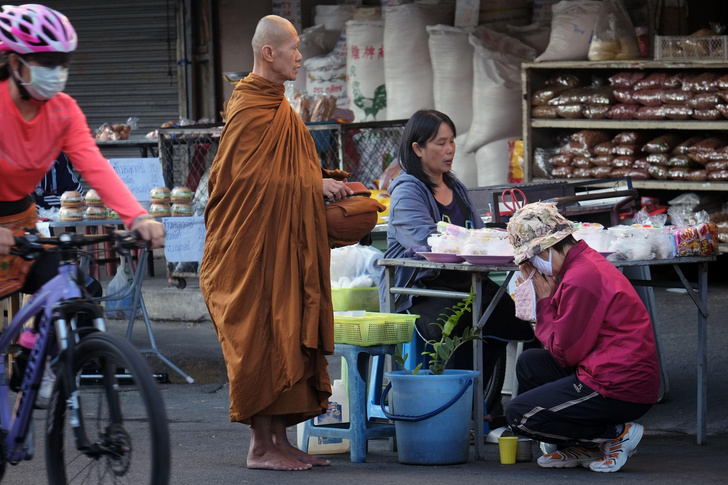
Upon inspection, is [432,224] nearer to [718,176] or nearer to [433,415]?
[433,415]

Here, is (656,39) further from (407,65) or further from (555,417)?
(555,417)

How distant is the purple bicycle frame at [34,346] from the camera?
12.6ft

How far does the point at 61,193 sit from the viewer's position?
27.0 ft

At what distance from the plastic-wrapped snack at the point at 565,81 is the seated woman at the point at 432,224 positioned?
4006mm

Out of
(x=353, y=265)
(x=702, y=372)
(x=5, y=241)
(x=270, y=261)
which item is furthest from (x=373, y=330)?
(x=5, y=241)

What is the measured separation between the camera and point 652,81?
9125mm

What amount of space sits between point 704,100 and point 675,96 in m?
0.26

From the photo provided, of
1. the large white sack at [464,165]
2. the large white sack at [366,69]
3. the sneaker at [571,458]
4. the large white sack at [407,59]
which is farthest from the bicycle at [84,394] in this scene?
the large white sack at [366,69]

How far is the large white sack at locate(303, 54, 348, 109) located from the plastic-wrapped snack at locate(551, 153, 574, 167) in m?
2.35

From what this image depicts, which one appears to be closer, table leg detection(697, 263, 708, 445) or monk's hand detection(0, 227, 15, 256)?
monk's hand detection(0, 227, 15, 256)

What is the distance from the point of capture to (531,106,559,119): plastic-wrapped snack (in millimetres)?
9648

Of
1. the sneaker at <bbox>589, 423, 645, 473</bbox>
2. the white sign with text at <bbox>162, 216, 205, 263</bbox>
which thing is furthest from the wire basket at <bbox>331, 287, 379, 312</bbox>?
the white sign with text at <bbox>162, 216, 205, 263</bbox>

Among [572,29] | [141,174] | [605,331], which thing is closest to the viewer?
[605,331]

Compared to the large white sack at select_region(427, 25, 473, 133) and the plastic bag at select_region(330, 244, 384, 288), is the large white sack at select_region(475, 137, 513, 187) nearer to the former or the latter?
the large white sack at select_region(427, 25, 473, 133)
